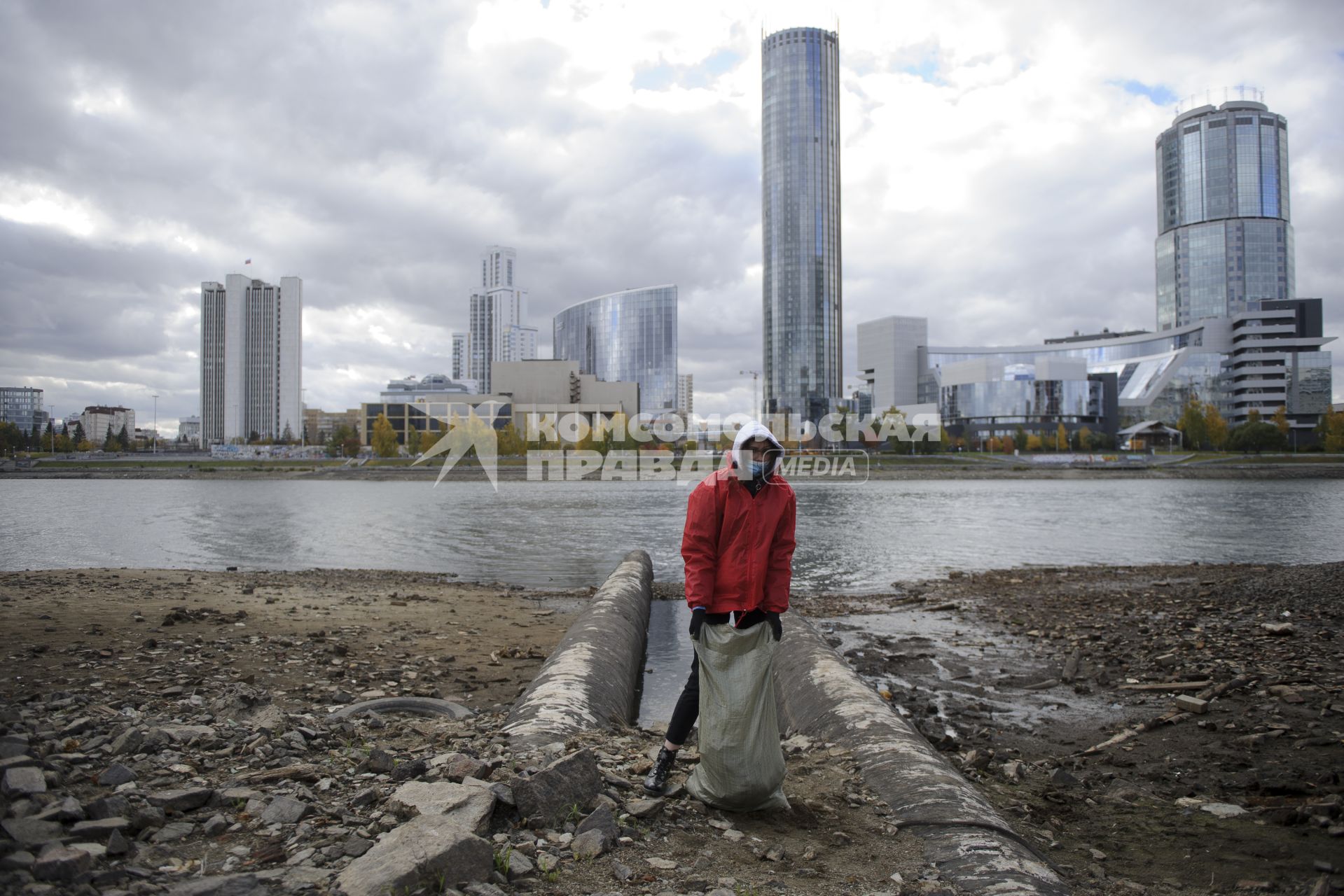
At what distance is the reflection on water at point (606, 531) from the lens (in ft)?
67.5

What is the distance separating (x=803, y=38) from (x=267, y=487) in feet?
514

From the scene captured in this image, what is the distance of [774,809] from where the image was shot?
14.0 feet

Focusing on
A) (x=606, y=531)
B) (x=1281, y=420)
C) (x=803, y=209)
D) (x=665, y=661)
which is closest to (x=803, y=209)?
(x=803, y=209)

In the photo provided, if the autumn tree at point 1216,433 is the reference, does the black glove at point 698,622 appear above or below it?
below

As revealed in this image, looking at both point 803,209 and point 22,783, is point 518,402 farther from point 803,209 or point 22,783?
point 22,783

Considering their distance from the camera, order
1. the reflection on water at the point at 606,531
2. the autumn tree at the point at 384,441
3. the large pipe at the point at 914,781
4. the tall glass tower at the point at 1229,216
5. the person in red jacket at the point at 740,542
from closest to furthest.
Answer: the large pipe at the point at 914,781, the person in red jacket at the point at 740,542, the reflection on water at the point at 606,531, the autumn tree at the point at 384,441, the tall glass tower at the point at 1229,216

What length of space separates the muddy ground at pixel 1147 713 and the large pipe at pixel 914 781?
684mm

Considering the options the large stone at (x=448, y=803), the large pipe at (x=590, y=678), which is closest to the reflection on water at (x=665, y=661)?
the large pipe at (x=590, y=678)

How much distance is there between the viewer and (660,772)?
4355 mm

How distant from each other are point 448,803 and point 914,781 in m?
2.63

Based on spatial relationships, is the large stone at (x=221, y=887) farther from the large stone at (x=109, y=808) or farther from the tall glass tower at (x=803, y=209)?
the tall glass tower at (x=803, y=209)

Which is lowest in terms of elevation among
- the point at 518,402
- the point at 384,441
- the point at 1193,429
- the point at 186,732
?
the point at 186,732

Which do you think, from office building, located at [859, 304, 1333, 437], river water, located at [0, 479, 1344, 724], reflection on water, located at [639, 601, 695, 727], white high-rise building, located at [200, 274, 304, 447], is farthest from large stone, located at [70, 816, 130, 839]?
white high-rise building, located at [200, 274, 304, 447]

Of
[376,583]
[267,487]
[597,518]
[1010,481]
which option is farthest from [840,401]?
[376,583]
